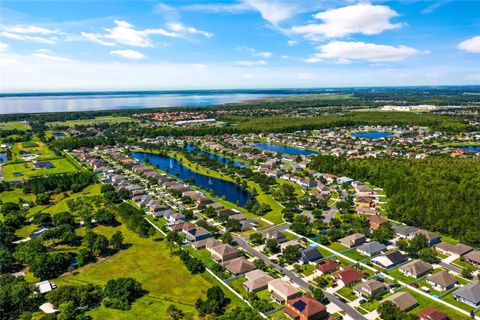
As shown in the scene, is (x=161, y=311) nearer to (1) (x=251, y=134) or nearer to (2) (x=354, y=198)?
(2) (x=354, y=198)

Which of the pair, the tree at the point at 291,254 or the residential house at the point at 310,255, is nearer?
the tree at the point at 291,254

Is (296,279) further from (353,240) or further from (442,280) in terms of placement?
(442,280)

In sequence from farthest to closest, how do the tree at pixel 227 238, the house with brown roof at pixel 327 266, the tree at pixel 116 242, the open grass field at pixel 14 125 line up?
the open grass field at pixel 14 125, the tree at pixel 227 238, the tree at pixel 116 242, the house with brown roof at pixel 327 266

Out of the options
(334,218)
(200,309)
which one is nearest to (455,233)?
(334,218)

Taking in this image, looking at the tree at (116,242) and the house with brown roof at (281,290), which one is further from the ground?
the tree at (116,242)

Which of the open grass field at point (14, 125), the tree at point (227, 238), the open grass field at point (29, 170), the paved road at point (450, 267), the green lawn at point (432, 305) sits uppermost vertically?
the open grass field at point (14, 125)

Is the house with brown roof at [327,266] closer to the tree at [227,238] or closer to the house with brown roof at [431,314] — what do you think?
the house with brown roof at [431,314]

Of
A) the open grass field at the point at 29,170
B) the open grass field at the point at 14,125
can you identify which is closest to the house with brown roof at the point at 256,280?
the open grass field at the point at 29,170
